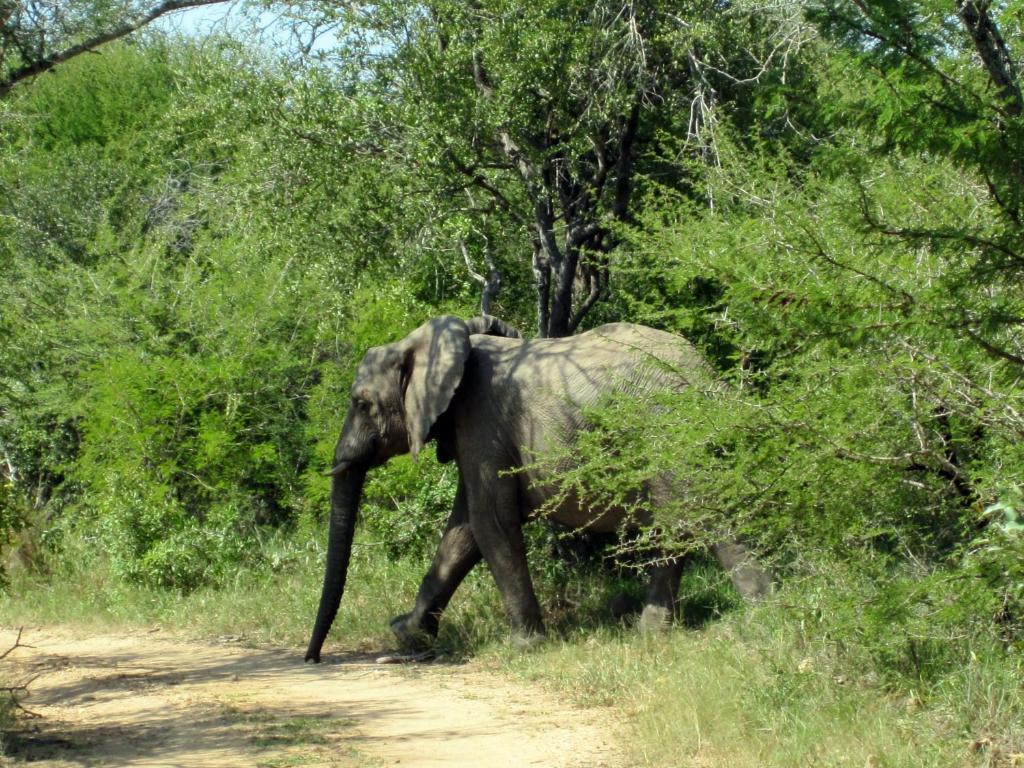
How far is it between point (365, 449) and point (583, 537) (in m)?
2.12

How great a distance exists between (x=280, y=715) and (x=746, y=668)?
263cm

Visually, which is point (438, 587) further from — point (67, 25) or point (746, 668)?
point (67, 25)

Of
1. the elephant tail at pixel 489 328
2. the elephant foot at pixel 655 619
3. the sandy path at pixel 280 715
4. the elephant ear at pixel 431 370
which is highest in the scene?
the elephant tail at pixel 489 328

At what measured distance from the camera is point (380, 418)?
10133 millimetres

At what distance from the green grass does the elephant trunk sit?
1.83 feet

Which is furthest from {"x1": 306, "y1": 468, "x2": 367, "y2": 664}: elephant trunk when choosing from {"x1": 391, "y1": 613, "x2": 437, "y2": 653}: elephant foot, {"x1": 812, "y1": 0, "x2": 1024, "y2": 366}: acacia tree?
{"x1": 812, "y1": 0, "x2": 1024, "y2": 366}: acacia tree

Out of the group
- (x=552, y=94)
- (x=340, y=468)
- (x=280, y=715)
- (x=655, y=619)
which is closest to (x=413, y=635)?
(x=340, y=468)

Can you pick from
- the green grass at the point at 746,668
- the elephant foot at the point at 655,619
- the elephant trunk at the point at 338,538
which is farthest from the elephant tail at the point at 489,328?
the elephant foot at the point at 655,619

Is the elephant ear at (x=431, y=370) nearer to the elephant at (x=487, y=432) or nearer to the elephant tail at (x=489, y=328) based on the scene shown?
the elephant at (x=487, y=432)

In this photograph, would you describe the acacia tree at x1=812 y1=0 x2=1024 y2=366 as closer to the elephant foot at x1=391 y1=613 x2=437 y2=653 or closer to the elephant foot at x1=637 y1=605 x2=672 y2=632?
the elephant foot at x1=637 y1=605 x2=672 y2=632

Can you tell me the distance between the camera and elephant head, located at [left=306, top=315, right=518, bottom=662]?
9.73 m

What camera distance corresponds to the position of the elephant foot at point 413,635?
998 centimetres

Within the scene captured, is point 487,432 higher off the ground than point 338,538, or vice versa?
point 487,432


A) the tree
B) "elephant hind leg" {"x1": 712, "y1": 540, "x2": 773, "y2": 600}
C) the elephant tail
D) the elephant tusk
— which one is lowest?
"elephant hind leg" {"x1": 712, "y1": 540, "x2": 773, "y2": 600}
